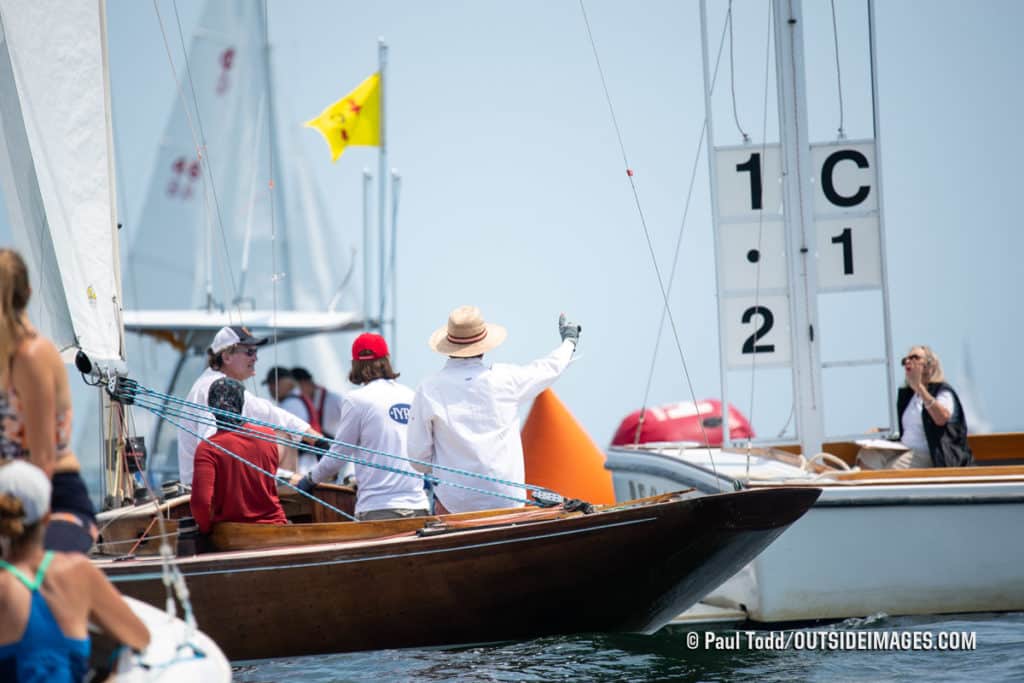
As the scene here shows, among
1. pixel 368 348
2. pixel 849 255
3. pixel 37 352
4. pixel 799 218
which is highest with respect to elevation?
pixel 799 218

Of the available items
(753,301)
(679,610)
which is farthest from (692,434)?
(679,610)

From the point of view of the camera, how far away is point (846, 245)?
9055 millimetres

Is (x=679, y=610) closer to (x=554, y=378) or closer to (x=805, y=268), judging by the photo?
(x=554, y=378)

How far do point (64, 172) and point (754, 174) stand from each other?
4588 mm

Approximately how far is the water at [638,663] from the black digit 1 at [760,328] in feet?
9.07

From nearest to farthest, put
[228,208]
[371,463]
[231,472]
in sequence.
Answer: [231,472] → [371,463] → [228,208]

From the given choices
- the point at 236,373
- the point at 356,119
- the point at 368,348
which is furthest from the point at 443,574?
the point at 356,119

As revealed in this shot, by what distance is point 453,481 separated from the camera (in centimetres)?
645

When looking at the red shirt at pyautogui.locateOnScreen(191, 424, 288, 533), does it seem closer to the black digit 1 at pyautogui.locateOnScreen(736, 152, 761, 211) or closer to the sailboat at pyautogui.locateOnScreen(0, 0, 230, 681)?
the sailboat at pyautogui.locateOnScreen(0, 0, 230, 681)

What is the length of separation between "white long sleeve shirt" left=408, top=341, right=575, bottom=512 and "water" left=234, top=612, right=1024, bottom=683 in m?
0.76

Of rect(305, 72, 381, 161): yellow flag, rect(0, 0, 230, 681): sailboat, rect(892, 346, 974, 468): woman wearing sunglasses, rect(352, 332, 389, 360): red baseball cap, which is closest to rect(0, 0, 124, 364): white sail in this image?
rect(0, 0, 230, 681): sailboat

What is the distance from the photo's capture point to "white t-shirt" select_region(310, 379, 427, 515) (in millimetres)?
6734

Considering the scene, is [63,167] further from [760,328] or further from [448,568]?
[760,328]

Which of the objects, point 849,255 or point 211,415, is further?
point 849,255
